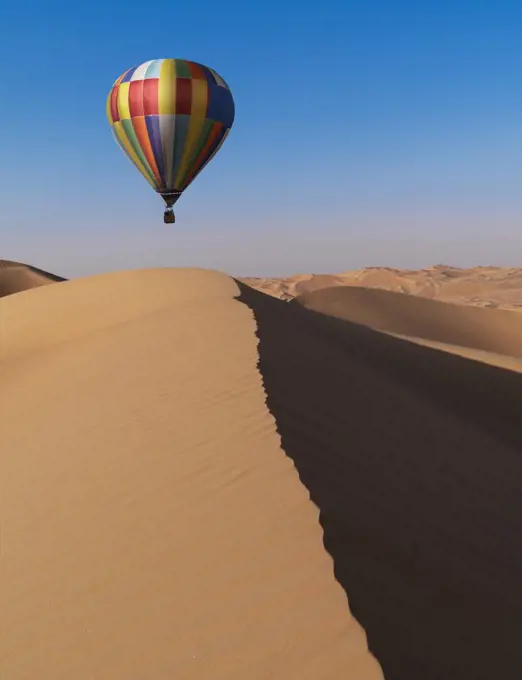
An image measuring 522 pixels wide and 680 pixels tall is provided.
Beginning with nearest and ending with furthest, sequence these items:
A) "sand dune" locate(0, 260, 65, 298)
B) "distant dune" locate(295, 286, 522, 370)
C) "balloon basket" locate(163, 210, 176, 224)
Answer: "balloon basket" locate(163, 210, 176, 224)
"distant dune" locate(295, 286, 522, 370)
"sand dune" locate(0, 260, 65, 298)

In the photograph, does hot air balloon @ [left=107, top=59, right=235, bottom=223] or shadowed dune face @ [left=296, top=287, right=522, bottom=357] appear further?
shadowed dune face @ [left=296, top=287, right=522, bottom=357]

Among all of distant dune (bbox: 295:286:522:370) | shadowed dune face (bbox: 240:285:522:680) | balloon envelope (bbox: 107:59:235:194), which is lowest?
distant dune (bbox: 295:286:522:370)

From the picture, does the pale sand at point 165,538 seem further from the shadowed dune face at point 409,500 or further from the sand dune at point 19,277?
the sand dune at point 19,277

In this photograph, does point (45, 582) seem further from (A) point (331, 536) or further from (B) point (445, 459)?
(B) point (445, 459)

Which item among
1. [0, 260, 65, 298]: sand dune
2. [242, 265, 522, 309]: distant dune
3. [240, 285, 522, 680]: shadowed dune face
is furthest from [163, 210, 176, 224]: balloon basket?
[0, 260, 65, 298]: sand dune

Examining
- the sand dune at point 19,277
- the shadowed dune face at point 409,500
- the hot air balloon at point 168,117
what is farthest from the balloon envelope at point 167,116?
the sand dune at point 19,277

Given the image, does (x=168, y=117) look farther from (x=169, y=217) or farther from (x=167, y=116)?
(x=169, y=217)

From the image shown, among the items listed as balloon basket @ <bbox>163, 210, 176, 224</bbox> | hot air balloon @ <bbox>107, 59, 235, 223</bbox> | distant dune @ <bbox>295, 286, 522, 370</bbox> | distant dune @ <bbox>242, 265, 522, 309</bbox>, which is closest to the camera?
hot air balloon @ <bbox>107, 59, 235, 223</bbox>

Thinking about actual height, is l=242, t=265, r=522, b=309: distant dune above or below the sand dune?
below

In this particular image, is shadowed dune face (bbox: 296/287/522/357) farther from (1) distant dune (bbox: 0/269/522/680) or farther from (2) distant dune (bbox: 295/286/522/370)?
(1) distant dune (bbox: 0/269/522/680)
